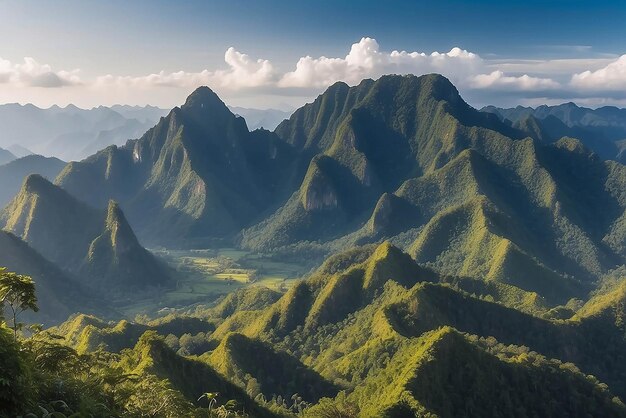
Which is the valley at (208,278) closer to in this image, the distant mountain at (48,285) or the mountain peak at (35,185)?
the distant mountain at (48,285)

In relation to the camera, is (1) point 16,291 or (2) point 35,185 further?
(2) point 35,185

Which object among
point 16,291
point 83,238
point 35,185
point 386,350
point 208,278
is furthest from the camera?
point 83,238

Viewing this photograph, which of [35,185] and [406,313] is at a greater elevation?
[35,185]

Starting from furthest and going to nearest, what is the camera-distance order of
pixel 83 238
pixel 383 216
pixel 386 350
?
pixel 383 216, pixel 83 238, pixel 386 350

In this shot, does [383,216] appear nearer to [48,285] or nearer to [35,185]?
[48,285]

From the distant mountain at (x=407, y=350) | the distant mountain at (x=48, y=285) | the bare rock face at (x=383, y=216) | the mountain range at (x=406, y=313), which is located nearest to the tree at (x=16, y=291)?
the mountain range at (x=406, y=313)

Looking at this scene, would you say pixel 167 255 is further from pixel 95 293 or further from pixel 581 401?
pixel 581 401

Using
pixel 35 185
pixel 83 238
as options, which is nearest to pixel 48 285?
pixel 83 238

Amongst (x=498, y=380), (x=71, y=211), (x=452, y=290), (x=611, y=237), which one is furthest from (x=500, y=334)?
(x=71, y=211)
